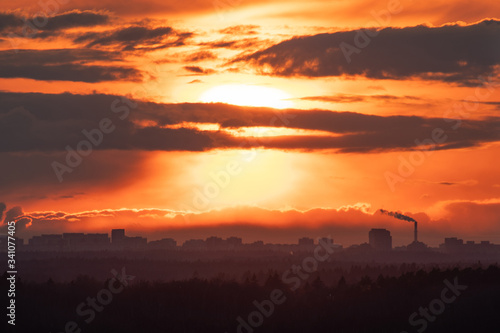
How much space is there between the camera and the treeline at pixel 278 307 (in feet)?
336

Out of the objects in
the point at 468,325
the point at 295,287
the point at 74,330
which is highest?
the point at 295,287

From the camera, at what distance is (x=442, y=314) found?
100 meters

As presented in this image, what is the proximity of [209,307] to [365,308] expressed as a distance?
30784 mm

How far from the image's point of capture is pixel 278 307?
134 m

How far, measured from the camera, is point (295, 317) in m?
123

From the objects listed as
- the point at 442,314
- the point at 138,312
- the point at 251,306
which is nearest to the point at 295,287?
the point at 251,306

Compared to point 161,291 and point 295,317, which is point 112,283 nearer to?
point 161,291

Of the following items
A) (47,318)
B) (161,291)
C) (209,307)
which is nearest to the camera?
(47,318)

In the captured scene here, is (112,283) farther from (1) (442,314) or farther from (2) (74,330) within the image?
(1) (442,314)

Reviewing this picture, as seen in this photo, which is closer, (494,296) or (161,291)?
(494,296)

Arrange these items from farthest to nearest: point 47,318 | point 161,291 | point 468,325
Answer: point 161,291 → point 47,318 → point 468,325

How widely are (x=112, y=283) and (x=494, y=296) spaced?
105085 mm

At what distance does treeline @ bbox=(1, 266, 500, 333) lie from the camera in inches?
4031

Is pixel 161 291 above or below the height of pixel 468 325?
above
